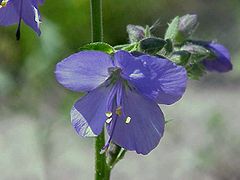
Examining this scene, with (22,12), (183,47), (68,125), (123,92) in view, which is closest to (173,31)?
(183,47)

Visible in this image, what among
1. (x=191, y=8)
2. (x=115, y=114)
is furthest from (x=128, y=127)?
(x=191, y=8)

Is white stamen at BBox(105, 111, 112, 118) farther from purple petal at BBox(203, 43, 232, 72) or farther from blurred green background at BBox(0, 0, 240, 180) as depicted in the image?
blurred green background at BBox(0, 0, 240, 180)

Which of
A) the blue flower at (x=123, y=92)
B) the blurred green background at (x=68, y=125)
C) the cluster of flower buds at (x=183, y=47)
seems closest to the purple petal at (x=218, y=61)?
the cluster of flower buds at (x=183, y=47)

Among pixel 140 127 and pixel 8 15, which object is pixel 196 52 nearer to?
pixel 140 127

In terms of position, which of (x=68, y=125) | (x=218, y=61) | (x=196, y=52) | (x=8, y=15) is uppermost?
(x=8, y=15)

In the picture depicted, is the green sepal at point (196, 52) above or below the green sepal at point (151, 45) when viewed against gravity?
below

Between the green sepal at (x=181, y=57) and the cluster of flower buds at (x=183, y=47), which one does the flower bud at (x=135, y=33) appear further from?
the green sepal at (x=181, y=57)
